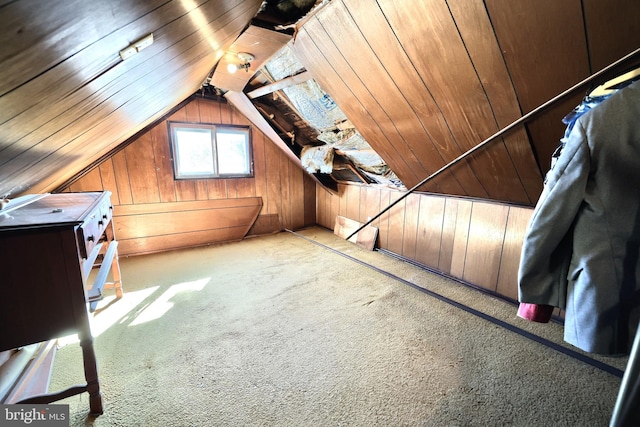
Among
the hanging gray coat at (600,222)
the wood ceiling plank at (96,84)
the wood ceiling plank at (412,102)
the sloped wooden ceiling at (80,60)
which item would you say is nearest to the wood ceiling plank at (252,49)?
the sloped wooden ceiling at (80,60)

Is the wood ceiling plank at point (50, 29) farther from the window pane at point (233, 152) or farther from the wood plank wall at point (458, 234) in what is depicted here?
the window pane at point (233, 152)

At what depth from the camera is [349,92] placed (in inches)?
71.7

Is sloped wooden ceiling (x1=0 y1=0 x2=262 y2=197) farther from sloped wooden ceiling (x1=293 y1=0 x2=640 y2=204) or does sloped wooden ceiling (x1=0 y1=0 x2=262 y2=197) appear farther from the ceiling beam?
the ceiling beam

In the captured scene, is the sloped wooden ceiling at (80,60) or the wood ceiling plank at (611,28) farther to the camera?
the wood ceiling plank at (611,28)

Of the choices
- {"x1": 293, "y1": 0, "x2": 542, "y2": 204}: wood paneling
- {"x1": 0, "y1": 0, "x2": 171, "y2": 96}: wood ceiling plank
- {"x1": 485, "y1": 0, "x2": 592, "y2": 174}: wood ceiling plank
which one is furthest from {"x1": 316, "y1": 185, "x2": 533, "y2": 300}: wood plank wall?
{"x1": 0, "y1": 0, "x2": 171, "y2": 96}: wood ceiling plank

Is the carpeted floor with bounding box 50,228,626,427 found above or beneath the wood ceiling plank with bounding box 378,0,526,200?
beneath

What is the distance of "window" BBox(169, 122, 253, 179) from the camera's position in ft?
10.7

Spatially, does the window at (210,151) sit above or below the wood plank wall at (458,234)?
above

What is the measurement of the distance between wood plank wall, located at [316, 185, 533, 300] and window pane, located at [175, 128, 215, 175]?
2182 millimetres

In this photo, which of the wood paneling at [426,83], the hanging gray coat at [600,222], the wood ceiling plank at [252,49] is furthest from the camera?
the wood ceiling plank at [252,49]

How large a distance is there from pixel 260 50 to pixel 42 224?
5.09 feet

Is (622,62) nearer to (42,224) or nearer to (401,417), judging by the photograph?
(401,417)

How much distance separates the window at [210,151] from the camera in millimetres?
3275

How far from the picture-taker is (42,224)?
37.9 inches
